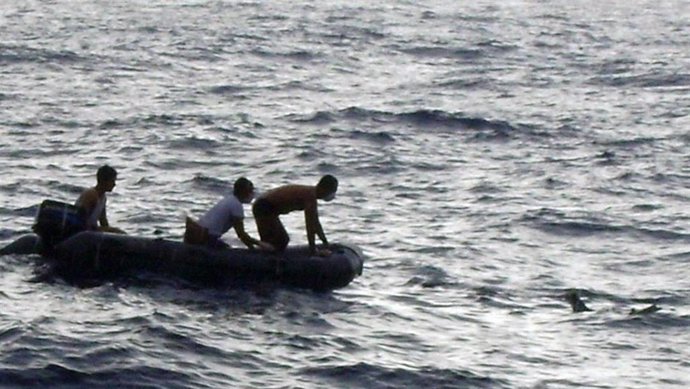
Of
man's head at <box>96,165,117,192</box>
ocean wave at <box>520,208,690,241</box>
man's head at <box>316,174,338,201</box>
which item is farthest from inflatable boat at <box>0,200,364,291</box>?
ocean wave at <box>520,208,690,241</box>

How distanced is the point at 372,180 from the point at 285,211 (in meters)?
10.2

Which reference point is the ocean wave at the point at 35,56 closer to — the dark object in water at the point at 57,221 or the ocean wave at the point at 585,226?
the ocean wave at the point at 585,226

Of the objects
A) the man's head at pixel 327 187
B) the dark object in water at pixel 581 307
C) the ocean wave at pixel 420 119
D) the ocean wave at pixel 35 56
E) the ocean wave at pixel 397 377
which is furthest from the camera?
the ocean wave at pixel 35 56

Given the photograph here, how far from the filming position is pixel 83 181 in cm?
3083

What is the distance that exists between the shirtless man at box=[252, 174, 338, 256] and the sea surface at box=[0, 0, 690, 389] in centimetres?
90

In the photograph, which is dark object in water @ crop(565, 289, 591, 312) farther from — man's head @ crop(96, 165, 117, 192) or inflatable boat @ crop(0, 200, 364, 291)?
man's head @ crop(96, 165, 117, 192)

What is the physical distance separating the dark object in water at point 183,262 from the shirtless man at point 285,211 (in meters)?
0.36

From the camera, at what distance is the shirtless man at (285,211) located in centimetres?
2211

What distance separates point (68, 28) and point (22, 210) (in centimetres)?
3157

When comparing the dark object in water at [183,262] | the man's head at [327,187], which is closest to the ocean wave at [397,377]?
the dark object in water at [183,262]

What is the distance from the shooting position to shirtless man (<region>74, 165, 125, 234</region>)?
22023mm

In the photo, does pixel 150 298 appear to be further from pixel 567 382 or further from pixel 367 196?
pixel 367 196

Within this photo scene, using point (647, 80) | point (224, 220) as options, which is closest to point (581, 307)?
point (224, 220)

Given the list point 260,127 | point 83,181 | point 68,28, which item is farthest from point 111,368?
point 68,28
